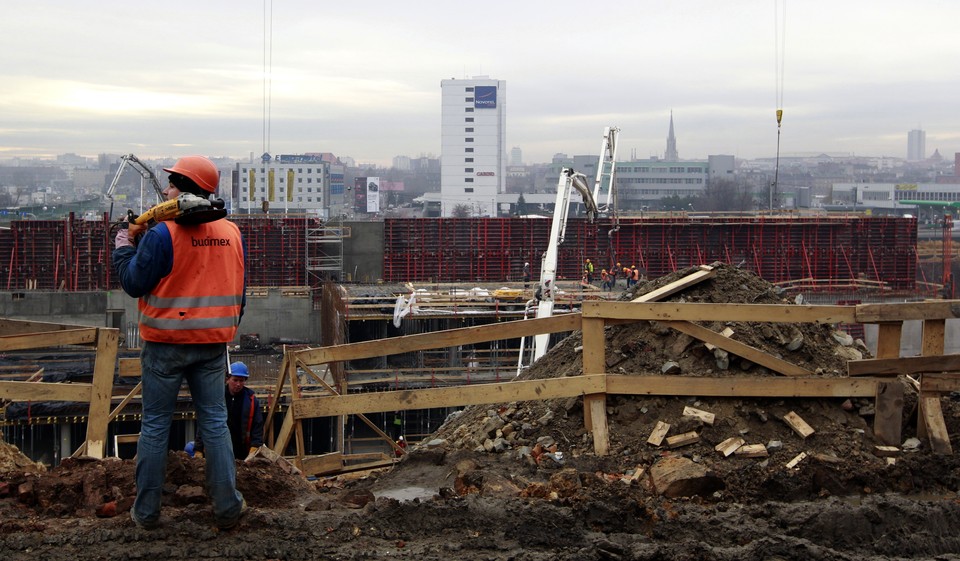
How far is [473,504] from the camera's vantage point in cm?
491

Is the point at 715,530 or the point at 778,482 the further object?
the point at 778,482

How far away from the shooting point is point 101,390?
582 cm

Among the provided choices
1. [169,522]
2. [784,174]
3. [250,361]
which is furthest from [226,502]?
[784,174]

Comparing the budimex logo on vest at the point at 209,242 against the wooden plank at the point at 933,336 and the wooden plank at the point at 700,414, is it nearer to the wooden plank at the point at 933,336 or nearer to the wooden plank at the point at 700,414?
the wooden plank at the point at 700,414

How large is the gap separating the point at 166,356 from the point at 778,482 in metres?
3.37

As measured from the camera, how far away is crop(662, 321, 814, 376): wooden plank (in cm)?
679

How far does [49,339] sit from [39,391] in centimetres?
32

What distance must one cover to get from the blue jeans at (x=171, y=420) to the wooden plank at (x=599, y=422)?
8.66ft

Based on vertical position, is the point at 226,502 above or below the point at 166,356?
below

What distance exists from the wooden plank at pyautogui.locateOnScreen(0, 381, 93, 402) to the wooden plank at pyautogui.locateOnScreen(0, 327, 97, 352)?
23 cm

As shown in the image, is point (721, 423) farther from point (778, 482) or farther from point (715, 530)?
point (715, 530)

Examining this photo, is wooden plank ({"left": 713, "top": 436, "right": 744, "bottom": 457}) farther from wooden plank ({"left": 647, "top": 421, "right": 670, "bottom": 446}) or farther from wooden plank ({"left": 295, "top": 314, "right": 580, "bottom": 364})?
wooden plank ({"left": 295, "top": 314, "right": 580, "bottom": 364})

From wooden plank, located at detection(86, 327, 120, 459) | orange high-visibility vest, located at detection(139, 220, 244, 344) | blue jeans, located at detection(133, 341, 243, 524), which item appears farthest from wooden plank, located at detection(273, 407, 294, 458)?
orange high-visibility vest, located at detection(139, 220, 244, 344)

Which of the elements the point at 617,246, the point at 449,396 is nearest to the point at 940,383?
the point at 449,396
